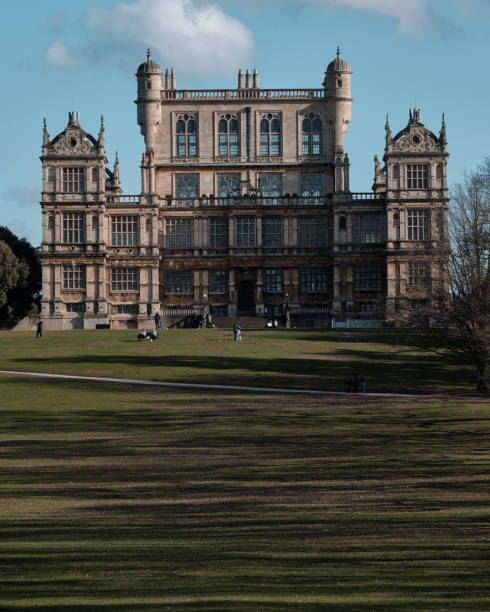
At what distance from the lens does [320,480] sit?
2584 centimetres

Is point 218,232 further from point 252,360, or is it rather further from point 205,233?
point 252,360

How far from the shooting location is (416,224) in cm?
9838

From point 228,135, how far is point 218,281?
663 inches

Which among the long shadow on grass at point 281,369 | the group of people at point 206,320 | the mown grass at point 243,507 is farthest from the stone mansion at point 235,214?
the mown grass at point 243,507

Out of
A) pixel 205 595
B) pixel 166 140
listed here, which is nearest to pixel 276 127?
pixel 166 140

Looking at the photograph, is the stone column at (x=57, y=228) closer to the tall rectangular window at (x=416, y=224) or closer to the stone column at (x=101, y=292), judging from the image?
the stone column at (x=101, y=292)

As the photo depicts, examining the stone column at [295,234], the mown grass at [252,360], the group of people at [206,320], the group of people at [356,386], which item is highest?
the stone column at [295,234]

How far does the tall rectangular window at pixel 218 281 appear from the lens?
102m

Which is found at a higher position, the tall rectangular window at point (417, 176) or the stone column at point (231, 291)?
the tall rectangular window at point (417, 176)

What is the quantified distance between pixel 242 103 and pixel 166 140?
935cm

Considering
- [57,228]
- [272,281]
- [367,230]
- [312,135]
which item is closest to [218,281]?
[272,281]

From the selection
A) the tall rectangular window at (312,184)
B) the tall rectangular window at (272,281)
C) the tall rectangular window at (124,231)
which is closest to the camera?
the tall rectangular window at (124,231)

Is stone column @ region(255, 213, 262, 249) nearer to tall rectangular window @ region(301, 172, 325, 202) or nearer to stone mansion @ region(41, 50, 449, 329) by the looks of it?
stone mansion @ region(41, 50, 449, 329)

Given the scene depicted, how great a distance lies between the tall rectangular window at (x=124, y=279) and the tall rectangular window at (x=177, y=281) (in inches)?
136
